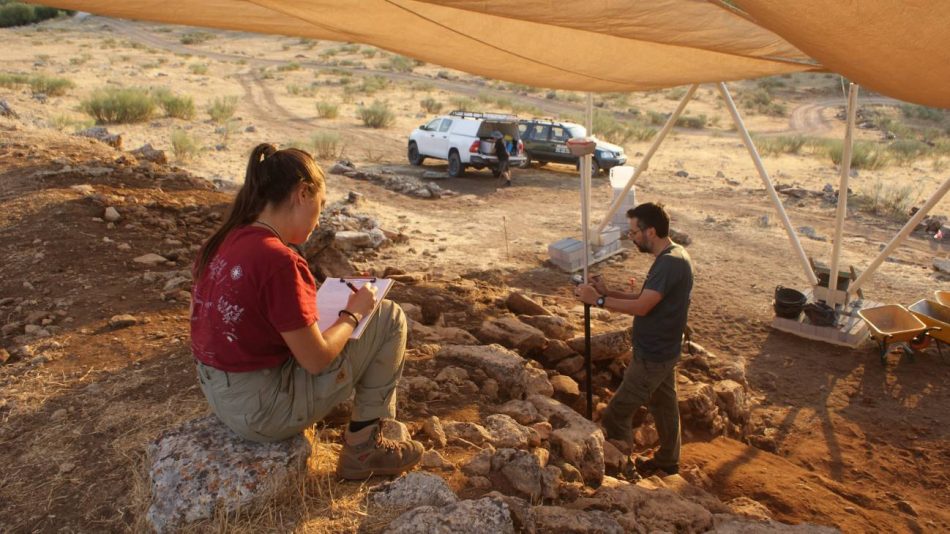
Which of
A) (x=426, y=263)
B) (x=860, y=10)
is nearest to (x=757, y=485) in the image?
(x=860, y=10)

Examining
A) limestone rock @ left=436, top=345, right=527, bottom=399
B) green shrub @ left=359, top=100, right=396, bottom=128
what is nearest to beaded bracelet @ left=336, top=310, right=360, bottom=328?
limestone rock @ left=436, top=345, right=527, bottom=399

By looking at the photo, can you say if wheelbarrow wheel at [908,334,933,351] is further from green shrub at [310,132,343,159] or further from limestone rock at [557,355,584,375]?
green shrub at [310,132,343,159]

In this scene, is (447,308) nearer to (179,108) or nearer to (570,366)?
(570,366)

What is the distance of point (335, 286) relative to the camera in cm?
325

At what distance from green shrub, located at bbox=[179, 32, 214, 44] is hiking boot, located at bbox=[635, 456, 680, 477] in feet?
155

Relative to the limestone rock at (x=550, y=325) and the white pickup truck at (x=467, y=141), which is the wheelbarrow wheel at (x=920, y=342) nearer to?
the limestone rock at (x=550, y=325)

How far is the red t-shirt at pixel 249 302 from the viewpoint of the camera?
254cm

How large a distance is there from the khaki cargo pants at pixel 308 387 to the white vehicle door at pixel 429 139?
14486 millimetres

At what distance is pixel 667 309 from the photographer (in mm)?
4473

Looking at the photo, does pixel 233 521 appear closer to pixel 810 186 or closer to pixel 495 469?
pixel 495 469

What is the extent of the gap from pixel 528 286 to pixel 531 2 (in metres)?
5.09

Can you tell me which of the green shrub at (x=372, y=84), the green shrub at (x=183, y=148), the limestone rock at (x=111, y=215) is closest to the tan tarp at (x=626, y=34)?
the limestone rock at (x=111, y=215)

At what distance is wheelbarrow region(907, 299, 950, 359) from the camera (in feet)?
23.7

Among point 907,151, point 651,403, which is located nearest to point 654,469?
point 651,403
